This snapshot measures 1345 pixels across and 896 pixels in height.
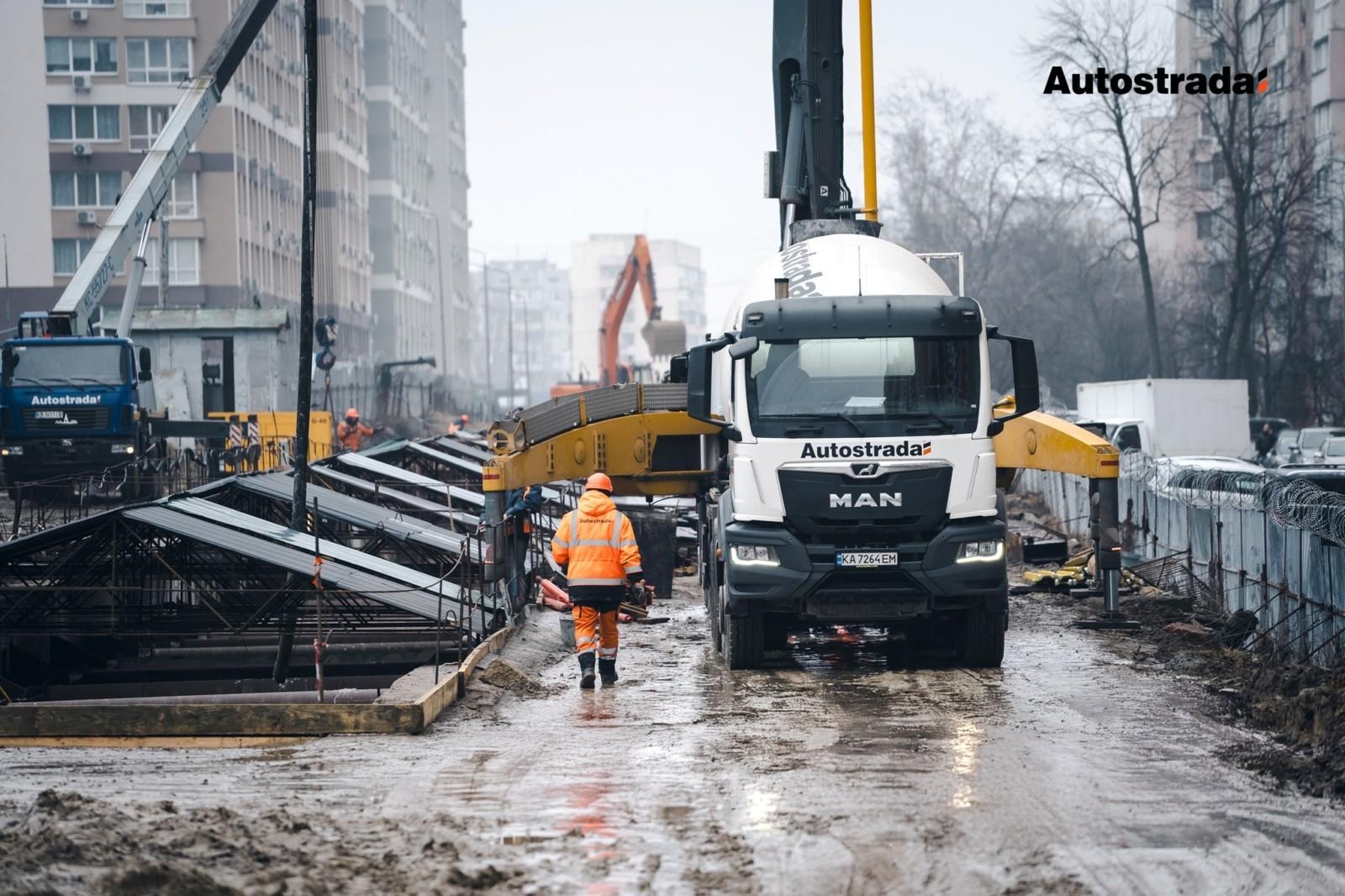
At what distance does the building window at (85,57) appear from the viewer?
71688mm

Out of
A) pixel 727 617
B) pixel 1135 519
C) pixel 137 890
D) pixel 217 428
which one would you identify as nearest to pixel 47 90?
pixel 217 428

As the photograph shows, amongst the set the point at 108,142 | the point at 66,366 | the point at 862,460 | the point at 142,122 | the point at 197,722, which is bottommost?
the point at 197,722

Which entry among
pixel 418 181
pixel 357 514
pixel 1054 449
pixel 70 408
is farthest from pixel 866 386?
pixel 418 181

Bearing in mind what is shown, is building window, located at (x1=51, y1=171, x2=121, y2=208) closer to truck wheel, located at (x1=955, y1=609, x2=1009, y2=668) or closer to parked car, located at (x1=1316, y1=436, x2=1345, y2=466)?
parked car, located at (x1=1316, y1=436, x2=1345, y2=466)

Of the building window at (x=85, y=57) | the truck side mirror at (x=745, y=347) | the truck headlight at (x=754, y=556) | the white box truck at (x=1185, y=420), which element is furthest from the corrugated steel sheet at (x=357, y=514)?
the building window at (x=85, y=57)

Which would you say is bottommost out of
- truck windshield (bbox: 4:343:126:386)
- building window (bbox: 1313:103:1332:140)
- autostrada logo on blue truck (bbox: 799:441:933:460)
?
autostrada logo on blue truck (bbox: 799:441:933:460)

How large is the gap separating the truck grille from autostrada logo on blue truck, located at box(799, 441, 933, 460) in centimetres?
2203

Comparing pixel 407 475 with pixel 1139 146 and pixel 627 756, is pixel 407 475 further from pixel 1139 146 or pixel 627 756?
pixel 1139 146

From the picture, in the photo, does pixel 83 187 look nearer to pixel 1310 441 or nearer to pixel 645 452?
pixel 1310 441

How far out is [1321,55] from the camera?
73.3 meters

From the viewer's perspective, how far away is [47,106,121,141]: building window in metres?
71.9

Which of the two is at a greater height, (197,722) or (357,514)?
(357,514)

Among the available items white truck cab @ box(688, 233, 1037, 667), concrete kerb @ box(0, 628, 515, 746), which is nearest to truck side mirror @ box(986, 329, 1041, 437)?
white truck cab @ box(688, 233, 1037, 667)

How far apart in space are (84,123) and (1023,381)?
64.8 m
